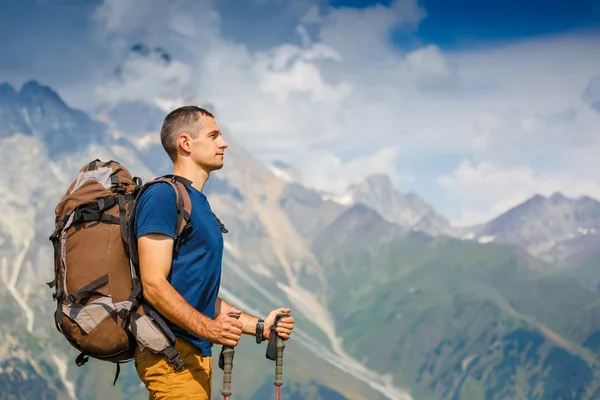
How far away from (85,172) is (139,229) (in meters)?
0.99

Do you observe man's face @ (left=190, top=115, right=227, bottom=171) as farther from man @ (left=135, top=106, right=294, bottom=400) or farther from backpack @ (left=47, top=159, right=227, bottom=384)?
backpack @ (left=47, top=159, right=227, bottom=384)

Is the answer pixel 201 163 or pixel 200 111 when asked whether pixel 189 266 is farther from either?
pixel 200 111

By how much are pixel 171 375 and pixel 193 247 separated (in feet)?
3.90

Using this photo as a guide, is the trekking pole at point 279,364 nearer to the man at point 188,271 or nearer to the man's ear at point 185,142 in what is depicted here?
the man at point 188,271

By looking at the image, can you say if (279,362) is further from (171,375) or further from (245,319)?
(171,375)

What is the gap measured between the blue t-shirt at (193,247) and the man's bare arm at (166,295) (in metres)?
0.12

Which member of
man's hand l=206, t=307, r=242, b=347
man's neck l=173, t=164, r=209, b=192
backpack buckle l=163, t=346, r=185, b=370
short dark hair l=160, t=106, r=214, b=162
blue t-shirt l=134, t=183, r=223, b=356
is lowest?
backpack buckle l=163, t=346, r=185, b=370

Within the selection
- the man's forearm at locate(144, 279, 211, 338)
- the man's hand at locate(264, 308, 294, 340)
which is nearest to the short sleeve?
the man's forearm at locate(144, 279, 211, 338)

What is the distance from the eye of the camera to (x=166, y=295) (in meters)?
7.76

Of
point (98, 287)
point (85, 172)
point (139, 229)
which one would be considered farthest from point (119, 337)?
point (85, 172)

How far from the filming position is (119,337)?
7922 mm

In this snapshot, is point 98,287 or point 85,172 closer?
point 98,287

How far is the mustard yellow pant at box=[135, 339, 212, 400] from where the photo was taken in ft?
26.6

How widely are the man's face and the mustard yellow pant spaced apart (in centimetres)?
171
